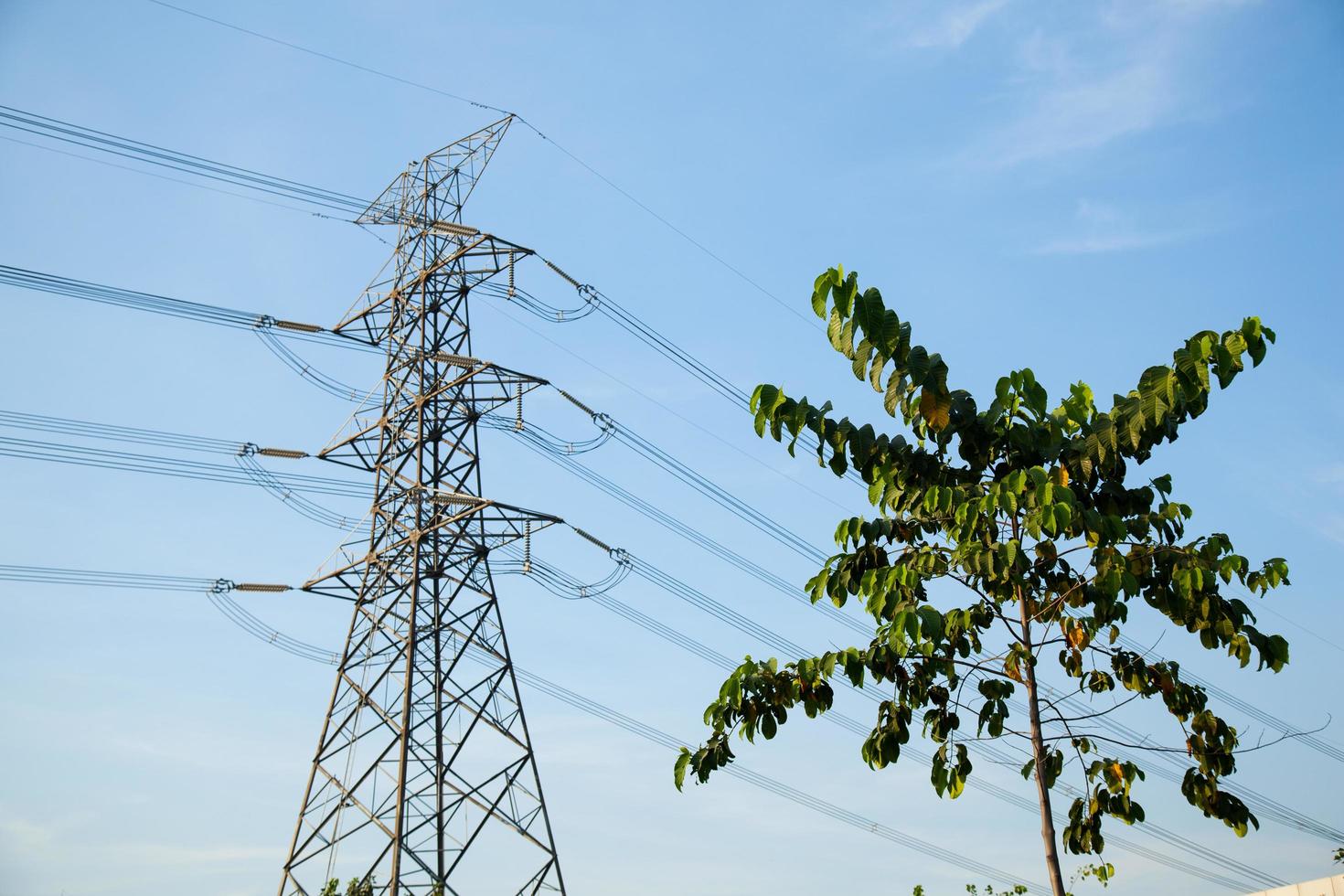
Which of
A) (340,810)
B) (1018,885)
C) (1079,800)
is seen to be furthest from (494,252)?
(1079,800)

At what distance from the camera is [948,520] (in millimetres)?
12055

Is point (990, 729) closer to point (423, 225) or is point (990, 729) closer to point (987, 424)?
point (987, 424)

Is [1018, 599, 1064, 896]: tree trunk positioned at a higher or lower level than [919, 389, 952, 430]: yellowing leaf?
lower

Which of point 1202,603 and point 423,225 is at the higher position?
point 423,225

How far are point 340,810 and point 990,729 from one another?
2036 centimetres

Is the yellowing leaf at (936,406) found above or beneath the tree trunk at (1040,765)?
above

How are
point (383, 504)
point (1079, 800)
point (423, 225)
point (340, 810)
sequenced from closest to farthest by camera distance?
point (1079, 800), point (340, 810), point (383, 504), point (423, 225)

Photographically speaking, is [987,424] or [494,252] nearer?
[987,424]

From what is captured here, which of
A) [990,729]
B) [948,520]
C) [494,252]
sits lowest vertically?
[990,729]

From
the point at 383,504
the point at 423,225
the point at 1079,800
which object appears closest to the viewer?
the point at 1079,800

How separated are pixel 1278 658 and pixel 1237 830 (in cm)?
168

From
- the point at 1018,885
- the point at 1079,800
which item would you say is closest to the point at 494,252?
the point at 1018,885

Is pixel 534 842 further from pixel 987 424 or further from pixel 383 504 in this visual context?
pixel 987 424

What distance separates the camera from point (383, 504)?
31.2 meters
